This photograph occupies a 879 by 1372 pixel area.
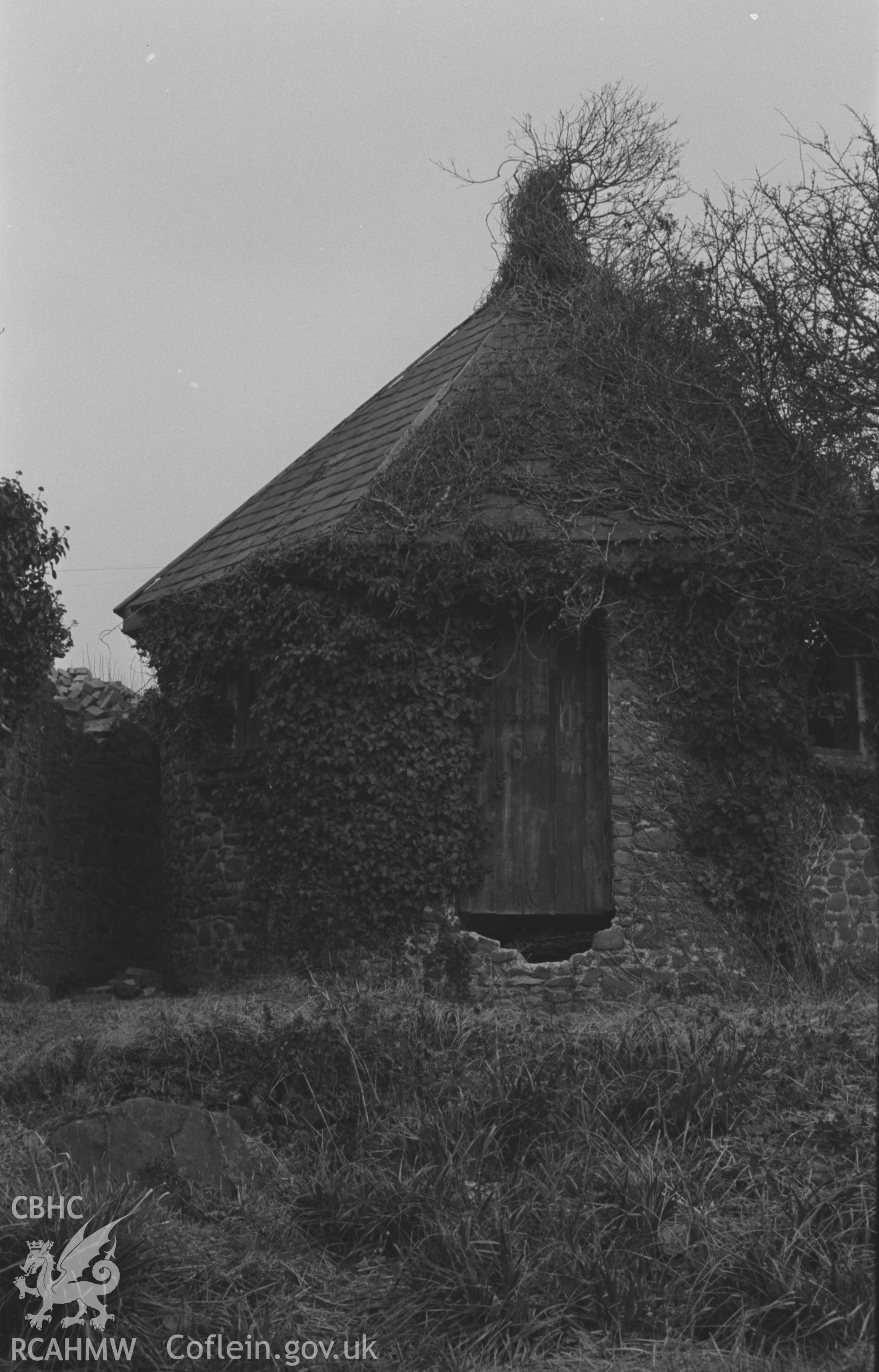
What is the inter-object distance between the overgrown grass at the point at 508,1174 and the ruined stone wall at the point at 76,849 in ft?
12.9

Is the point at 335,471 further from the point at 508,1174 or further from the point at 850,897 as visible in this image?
the point at 508,1174

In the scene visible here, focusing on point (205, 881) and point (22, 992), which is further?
point (205, 881)

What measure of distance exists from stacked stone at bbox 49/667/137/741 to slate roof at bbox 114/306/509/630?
1750 millimetres

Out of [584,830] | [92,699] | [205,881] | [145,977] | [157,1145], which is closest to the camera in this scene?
[157,1145]

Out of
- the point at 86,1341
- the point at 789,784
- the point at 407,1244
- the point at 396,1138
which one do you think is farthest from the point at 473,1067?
the point at 789,784

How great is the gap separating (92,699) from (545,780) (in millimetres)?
6872

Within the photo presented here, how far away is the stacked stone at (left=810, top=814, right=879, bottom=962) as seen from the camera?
1114 cm

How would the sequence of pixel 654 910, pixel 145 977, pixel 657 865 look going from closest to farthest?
pixel 654 910
pixel 657 865
pixel 145 977

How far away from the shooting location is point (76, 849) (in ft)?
46.4

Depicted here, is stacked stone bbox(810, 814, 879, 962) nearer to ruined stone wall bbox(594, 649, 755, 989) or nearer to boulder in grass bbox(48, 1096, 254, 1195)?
ruined stone wall bbox(594, 649, 755, 989)

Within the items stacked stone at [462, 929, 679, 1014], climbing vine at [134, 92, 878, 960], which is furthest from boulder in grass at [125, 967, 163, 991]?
stacked stone at [462, 929, 679, 1014]

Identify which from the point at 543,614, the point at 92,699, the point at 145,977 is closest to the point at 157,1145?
the point at 543,614

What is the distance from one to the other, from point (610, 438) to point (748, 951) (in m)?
4.76

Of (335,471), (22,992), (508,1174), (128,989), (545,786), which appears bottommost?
(508,1174)
